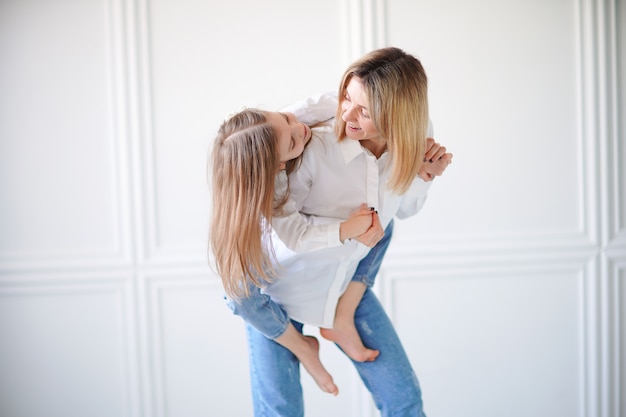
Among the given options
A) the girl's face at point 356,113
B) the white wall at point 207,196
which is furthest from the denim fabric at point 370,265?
the white wall at point 207,196

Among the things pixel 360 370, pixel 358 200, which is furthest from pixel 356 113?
pixel 360 370

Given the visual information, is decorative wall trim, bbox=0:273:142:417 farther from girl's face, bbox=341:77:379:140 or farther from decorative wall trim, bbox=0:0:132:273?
girl's face, bbox=341:77:379:140

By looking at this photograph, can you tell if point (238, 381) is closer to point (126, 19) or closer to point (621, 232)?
point (126, 19)

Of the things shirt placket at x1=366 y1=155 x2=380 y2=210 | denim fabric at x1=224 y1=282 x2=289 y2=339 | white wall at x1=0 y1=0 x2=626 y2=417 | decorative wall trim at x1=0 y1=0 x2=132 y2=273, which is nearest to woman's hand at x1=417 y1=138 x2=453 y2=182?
shirt placket at x1=366 y1=155 x2=380 y2=210

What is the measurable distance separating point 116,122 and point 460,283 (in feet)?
5.32

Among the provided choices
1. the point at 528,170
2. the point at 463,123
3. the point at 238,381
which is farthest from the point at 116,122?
the point at 528,170

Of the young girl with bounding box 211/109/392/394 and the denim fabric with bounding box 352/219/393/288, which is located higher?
the young girl with bounding box 211/109/392/394

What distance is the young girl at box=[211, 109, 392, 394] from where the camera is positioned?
1.44m

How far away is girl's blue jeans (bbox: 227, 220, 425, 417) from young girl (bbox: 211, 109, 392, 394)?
16 cm

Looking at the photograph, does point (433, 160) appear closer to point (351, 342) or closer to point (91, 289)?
point (351, 342)

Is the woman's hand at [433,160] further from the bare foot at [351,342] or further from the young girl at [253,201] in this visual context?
the bare foot at [351,342]

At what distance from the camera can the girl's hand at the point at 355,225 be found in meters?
1.47

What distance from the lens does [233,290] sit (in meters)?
1.54

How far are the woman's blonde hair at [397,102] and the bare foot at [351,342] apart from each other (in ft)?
1.42
